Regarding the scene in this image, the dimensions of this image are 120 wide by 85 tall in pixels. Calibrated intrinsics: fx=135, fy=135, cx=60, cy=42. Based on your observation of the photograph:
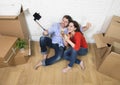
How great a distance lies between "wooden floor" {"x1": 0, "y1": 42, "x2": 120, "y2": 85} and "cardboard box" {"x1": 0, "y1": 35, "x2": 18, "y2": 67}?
0.17 metres

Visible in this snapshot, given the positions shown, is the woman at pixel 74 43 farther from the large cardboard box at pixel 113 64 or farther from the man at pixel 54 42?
the large cardboard box at pixel 113 64

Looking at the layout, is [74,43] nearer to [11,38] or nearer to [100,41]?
[100,41]

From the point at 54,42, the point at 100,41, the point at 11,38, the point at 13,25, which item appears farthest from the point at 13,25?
the point at 100,41

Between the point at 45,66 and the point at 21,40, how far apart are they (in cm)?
50

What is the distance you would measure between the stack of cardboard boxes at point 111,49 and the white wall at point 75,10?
0.60 feet

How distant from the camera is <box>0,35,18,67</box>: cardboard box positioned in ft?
5.45

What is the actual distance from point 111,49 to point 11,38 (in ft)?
4.28

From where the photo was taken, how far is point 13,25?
5.88 feet

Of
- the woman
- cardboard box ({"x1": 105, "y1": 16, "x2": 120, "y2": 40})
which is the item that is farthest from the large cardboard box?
the woman

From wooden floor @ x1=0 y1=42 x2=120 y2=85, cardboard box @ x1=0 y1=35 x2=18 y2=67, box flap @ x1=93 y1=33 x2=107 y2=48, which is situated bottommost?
wooden floor @ x1=0 y1=42 x2=120 y2=85

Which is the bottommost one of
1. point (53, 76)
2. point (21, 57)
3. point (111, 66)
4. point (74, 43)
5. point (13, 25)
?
point (53, 76)

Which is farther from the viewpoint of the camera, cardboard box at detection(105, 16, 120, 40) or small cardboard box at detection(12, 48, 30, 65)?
small cardboard box at detection(12, 48, 30, 65)

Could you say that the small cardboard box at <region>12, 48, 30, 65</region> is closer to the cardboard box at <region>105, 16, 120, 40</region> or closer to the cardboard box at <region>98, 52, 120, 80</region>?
the cardboard box at <region>98, 52, 120, 80</region>

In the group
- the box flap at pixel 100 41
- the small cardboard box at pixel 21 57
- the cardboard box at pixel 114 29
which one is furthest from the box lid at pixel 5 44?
the cardboard box at pixel 114 29
